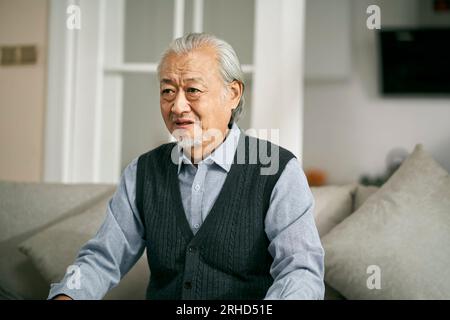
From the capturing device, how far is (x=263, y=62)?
1.89m

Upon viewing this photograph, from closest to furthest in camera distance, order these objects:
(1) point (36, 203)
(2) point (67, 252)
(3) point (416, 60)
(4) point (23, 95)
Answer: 1. (2) point (67, 252)
2. (1) point (36, 203)
3. (4) point (23, 95)
4. (3) point (416, 60)

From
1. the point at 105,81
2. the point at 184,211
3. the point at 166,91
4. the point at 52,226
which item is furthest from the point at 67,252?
the point at 105,81

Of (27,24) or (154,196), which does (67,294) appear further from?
(27,24)

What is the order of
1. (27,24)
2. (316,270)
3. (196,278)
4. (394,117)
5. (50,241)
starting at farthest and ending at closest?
(394,117)
(27,24)
(50,241)
(196,278)
(316,270)

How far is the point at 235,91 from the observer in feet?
3.50

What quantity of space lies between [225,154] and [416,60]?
2.33 metres

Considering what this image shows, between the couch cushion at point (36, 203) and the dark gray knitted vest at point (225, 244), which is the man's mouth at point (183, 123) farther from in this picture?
the couch cushion at point (36, 203)

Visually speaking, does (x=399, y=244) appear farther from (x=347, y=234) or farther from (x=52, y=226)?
(x=52, y=226)

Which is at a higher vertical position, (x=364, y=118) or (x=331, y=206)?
(x=364, y=118)

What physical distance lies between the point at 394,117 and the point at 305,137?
1.71 ft

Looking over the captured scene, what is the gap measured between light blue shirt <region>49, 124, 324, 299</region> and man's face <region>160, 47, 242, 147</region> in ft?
0.29

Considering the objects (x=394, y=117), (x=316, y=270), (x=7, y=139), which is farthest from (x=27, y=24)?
(x=394, y=117)

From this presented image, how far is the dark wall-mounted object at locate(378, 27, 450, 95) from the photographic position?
305 cm

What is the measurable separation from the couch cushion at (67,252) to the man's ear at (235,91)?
1.78ft
